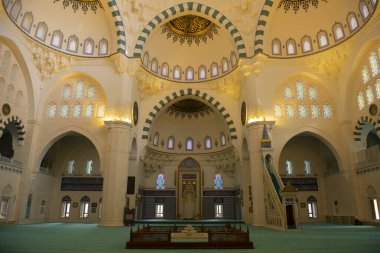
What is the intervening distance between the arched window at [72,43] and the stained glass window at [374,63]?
596 inches

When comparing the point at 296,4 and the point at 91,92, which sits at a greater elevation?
the point at 296,4

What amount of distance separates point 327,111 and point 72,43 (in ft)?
48.0

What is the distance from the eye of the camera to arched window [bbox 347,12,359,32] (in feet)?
45.1

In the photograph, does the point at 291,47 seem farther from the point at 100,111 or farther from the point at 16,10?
the point at 16,10

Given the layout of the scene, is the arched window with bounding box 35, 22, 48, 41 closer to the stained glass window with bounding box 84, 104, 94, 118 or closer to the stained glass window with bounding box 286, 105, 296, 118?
the stained glass window with bounding box 84, 104, 94, 118

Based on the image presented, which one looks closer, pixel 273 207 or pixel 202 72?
pixel 273 207

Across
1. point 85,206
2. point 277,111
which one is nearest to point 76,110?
point 85,206

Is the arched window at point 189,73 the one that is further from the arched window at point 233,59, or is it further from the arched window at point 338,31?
the arched window at point 338,31

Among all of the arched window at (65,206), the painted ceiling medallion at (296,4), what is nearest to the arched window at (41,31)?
the arched window at (65,206)

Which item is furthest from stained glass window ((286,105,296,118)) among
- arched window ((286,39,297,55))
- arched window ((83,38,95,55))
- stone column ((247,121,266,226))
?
arched window ((83,38,95,55))

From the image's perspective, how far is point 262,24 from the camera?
1526cm

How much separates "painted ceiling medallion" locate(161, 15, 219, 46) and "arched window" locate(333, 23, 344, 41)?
7038 millimetres

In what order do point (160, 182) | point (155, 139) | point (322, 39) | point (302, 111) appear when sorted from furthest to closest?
point (160, 182)
point (155, 139)
point (302, 111)
point (322, 39)

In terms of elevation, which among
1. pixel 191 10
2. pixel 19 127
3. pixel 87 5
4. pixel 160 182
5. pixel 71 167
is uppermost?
pixel 191 10
